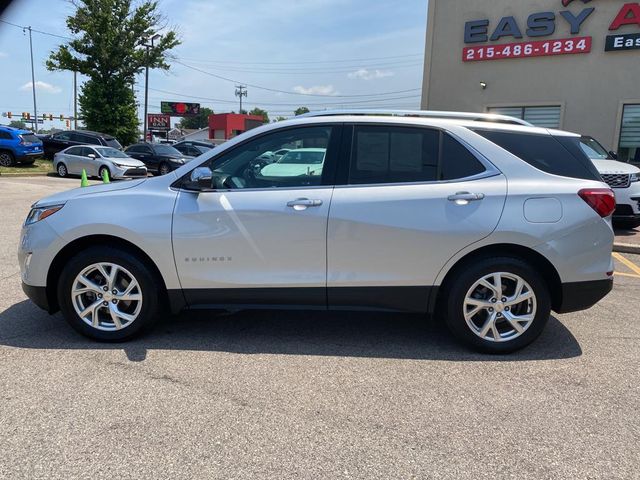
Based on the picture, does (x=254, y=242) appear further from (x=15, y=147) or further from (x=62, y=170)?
(x=15, y=147)

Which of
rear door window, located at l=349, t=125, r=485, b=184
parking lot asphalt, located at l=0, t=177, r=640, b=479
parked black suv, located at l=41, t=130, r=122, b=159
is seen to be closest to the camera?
parking lot asphalt, located at l=0, t=177, r=640, b=479

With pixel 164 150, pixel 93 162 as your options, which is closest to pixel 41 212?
pixel 93 162

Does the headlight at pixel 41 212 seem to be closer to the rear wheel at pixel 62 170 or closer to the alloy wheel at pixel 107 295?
the alloy wheel at pixel 107 295

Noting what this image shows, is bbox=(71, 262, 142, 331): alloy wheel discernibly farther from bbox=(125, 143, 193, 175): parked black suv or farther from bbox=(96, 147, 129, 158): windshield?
bbox=(125, 143, 193, 175): parked black suv

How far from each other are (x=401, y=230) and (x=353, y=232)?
1.16 feet

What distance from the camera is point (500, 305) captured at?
3.82m

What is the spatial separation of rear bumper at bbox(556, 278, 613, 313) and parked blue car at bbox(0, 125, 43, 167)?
2283 centimetres

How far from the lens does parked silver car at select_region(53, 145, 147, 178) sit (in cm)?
1942

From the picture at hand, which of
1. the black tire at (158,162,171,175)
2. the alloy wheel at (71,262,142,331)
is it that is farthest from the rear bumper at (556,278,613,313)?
the black tire at (158,162,171,175)

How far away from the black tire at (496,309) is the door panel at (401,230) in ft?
0.61

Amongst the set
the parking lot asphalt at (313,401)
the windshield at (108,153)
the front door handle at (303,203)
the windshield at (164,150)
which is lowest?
the parking lot asphalt at (313,401)

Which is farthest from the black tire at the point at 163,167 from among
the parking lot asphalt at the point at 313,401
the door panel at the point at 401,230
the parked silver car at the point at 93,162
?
the door panel at the point at 401,230

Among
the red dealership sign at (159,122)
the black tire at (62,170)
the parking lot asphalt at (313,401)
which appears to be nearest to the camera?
the parking lot asphalt at (313,401)

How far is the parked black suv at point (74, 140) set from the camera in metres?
23.4
